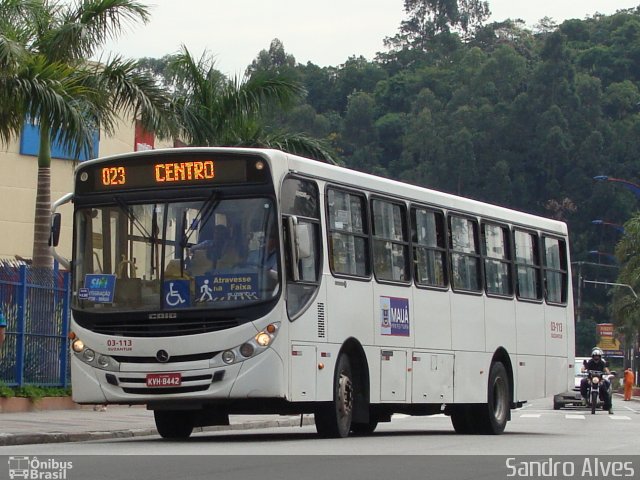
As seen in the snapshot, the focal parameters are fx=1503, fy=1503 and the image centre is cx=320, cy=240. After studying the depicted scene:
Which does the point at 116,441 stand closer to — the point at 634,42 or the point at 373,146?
the point at 373,146

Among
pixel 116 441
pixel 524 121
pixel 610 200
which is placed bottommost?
pixel 116 441

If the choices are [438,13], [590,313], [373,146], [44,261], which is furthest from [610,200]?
[44,261]

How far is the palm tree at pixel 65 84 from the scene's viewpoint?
23.0 metres

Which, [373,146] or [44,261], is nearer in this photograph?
[44,261]

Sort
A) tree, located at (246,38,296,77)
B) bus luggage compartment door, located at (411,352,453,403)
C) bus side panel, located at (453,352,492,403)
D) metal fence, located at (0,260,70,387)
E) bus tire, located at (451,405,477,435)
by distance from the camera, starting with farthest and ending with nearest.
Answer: tree, located at (246,38,296,77), metal fence, located at (0,260,70,387), bus tire, located at (451,405,477,435), bus side panel, located at (453,352,492,403), bus luggage compartment door, located at (411,352,453,403)

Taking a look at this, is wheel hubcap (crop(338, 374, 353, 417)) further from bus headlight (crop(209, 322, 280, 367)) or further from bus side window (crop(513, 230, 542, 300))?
bus side window (crop(513, 230, 542, 300))

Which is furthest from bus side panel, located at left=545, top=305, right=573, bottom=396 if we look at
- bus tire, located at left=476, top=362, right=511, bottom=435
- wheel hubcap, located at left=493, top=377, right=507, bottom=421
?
wheel hubcap, located at left=493, top=377, right=507, bottom=421

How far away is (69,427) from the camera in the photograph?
18969mm

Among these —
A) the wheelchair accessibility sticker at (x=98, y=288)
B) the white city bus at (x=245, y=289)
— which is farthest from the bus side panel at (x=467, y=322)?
the wheelchair accessibility sticker at (x=98, y=288)

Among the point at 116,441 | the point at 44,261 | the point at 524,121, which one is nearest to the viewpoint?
the point at 116,441

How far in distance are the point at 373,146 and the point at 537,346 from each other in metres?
109

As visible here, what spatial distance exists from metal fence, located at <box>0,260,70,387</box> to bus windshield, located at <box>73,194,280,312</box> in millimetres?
6448

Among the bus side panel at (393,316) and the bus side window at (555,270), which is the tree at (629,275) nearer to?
the bus side window at (555,270)
